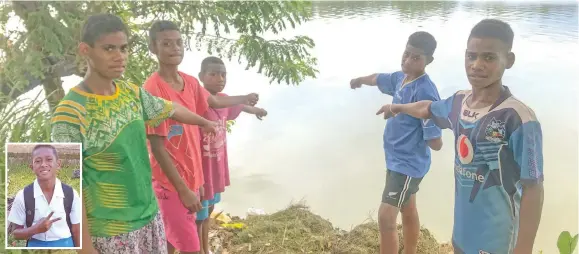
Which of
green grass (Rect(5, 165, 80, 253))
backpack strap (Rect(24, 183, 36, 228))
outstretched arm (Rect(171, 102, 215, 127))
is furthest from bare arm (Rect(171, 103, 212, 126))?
backpack strap (Rect(24, 183, 36, 228))

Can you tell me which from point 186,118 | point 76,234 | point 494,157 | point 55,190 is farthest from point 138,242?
point 494,157

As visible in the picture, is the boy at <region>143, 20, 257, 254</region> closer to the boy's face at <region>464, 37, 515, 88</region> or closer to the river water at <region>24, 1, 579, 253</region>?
the river water at <region>24, 1, 579, 253</region>

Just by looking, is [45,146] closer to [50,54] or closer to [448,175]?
[50,54]

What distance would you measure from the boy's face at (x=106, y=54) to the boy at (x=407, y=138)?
1072 mm

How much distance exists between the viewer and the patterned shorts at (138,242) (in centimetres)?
136

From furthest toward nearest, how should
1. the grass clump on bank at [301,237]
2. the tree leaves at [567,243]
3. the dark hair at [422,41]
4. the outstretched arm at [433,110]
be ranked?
1. the grass clump on bank at [301,237]
2. the dark hair at [422,41]
3. the tree leaves at [567,243]
4. the outstretched arm at [433,110]

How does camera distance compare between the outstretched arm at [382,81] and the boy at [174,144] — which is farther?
the outstretched arm at [382,81]

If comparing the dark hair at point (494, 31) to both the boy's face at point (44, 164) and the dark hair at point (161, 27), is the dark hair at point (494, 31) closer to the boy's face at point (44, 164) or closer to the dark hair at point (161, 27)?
the dark hair at point (161, 27)

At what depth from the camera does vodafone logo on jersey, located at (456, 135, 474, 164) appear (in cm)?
137

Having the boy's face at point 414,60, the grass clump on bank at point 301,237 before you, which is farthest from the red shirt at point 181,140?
the grass clump on bank at point 301,237

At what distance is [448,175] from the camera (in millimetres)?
2213

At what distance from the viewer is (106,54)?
1.32 meters

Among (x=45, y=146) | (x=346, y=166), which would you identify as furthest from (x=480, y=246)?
(x=45, y=146)

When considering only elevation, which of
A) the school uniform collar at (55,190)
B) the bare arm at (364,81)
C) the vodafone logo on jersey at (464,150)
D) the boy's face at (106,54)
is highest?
the boy's face at (106,54)
